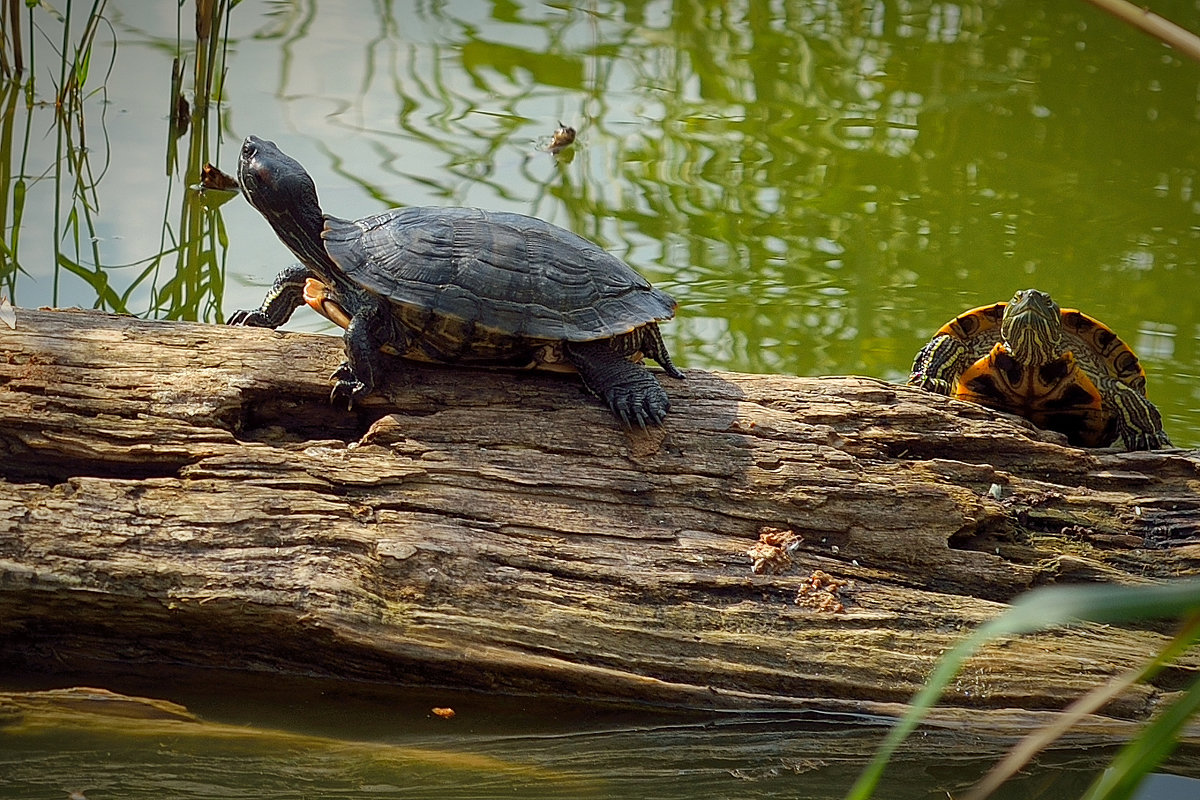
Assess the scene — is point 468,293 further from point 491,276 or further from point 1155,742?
point 1155,742

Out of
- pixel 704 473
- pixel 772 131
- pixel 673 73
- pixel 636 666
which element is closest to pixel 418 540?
pixel 636 666

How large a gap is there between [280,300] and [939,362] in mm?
1764

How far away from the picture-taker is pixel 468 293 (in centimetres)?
237

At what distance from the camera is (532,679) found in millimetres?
2059

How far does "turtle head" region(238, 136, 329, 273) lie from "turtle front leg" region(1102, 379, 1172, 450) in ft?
6.67

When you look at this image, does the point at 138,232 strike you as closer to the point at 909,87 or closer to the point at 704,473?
the point at 704,473

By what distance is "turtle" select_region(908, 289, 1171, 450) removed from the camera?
2.88 m

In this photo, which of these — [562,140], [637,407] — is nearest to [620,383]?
[637,407]

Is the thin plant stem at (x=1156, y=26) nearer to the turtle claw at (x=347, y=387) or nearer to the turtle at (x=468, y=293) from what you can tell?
the turtle at (x=468, y=293)

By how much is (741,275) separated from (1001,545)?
191 cm

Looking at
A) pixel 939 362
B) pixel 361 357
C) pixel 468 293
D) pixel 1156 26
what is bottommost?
pixel 939 362

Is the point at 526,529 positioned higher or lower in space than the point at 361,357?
lower

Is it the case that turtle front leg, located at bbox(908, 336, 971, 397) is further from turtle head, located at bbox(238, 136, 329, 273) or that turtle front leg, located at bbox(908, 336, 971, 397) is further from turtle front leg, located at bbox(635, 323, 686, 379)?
turtle head, located at bbox(238, 136, 329, 273)

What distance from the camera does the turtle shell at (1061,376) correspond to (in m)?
2.92
